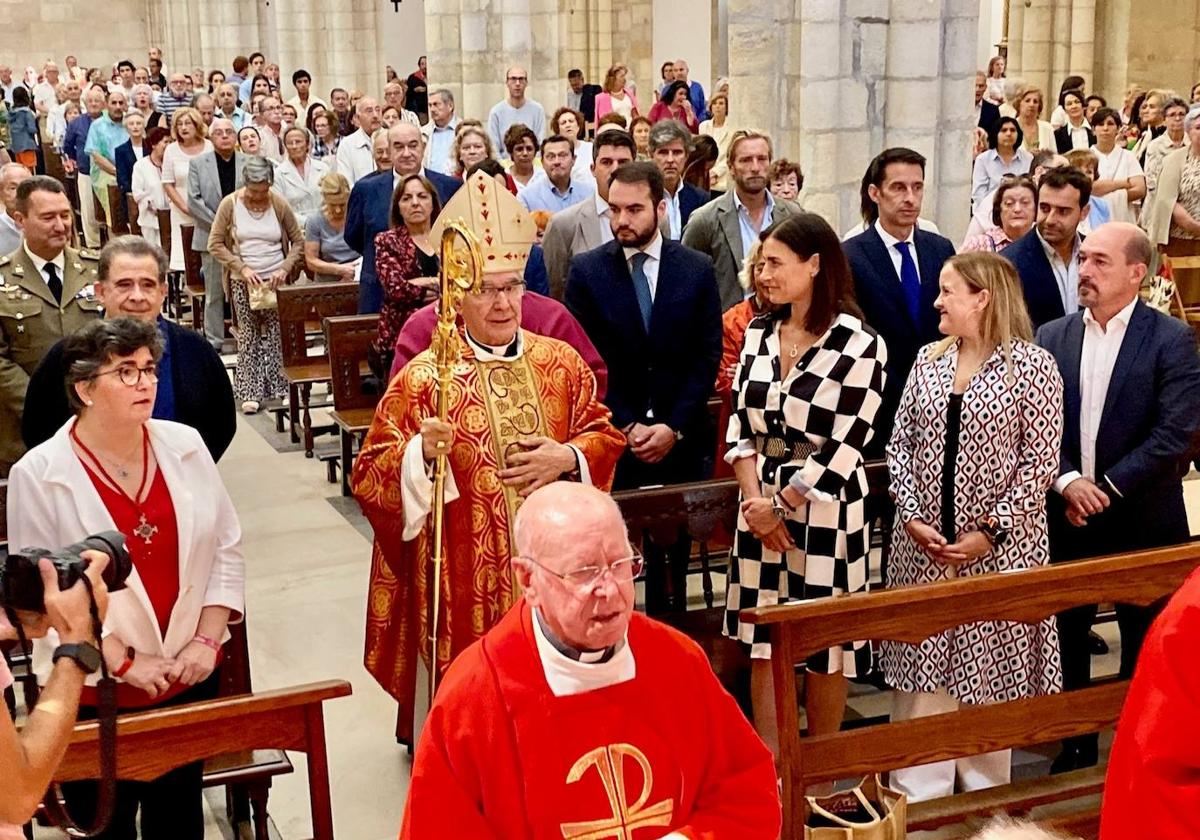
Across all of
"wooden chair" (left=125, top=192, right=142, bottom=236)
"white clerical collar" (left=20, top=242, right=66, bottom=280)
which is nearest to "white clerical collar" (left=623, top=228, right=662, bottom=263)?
"white clerical collar" (left=20, top=242, right=66, bottom=280)

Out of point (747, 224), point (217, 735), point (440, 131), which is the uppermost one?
point (440, 131)

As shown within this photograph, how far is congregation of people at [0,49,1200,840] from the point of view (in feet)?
10.3

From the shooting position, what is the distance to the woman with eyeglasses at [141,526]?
12.7ft

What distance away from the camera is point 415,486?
14.4ft

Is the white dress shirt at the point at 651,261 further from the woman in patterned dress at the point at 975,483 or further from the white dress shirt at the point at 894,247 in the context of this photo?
the woman in patterned dress at the point at 975,483

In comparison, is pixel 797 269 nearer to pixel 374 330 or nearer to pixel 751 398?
pixel 751 398

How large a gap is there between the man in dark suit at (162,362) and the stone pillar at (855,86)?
4.22 m

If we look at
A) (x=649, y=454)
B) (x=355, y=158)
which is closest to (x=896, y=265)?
(x=649, y=454)

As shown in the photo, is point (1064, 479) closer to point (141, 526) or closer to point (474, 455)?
point (474, 455)

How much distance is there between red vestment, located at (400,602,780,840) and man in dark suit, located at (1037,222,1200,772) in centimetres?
216

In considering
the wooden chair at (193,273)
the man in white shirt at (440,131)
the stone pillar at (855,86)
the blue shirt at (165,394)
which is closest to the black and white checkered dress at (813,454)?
the blue shirt at (165,394)

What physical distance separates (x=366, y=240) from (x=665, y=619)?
3912 mm

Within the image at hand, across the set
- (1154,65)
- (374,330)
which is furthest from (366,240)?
(1154,65)

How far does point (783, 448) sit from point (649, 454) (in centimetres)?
85
